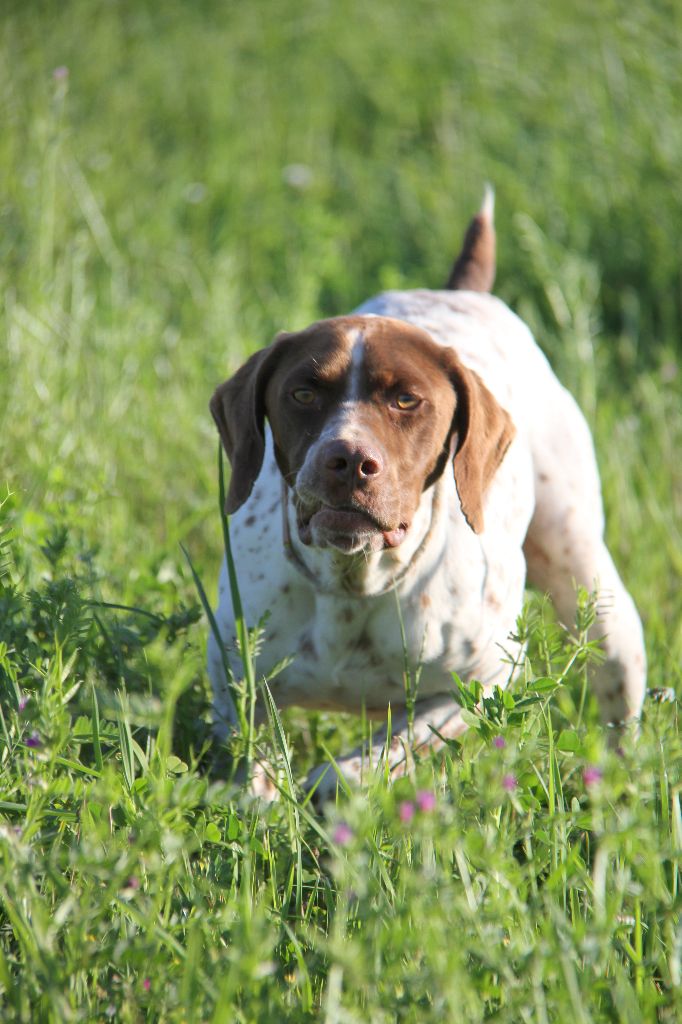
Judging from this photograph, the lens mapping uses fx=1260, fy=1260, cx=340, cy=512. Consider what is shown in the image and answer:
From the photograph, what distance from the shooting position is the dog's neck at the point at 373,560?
122 inches

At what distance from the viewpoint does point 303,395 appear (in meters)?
3.06

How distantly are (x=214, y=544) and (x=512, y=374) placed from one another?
1.21 metres

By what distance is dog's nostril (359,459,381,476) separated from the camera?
110 inches

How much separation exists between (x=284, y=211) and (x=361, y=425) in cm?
463

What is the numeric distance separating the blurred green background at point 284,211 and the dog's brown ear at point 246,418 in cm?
52

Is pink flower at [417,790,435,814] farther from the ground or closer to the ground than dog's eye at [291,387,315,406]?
farther from the ground

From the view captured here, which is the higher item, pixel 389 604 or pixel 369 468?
pixel 369 468

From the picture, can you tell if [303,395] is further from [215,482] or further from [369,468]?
[215,482]

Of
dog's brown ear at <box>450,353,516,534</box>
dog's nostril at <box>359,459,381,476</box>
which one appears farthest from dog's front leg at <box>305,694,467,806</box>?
dog's nostril at <box>359,459,381,476</box>

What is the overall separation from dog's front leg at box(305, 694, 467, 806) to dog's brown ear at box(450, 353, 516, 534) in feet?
1.60

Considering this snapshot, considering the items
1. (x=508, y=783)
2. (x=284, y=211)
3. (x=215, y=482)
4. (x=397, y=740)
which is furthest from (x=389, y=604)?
(x=284, y=211)

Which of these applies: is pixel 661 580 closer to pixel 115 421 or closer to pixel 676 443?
pixel 676 443

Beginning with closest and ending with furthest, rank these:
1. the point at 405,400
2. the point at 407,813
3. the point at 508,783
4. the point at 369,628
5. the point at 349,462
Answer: the point at 407,813 → the point at 508,783 → the point at 349,462 → the point at 405,400 → the point at 369,628

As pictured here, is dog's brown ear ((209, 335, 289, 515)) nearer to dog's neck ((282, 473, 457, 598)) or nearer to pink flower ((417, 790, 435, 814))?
dog's neck ((282, 473, 457, 598))
